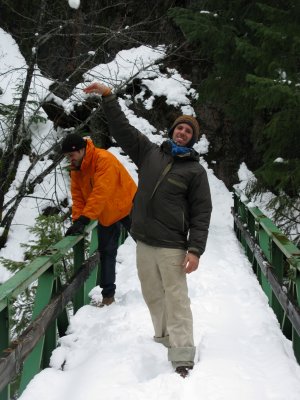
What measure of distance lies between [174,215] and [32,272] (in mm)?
1180

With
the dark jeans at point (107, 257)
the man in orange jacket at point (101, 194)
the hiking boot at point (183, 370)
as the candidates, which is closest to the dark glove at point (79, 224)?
the man in orange jacket at point (101, 194)

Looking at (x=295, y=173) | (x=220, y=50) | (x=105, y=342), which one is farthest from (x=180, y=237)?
(x=220, y=50)

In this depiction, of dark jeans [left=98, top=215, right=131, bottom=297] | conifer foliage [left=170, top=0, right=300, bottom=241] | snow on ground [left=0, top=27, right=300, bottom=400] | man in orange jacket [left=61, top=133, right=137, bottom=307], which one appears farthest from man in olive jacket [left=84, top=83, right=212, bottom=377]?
conifer foliage [left=170, top=0, right=300, bottom=241]

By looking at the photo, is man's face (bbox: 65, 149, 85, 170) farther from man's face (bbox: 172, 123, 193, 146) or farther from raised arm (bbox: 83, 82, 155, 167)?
man's face (bbox: 172, 123, 193, 146)

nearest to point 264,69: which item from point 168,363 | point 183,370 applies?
point 168,363

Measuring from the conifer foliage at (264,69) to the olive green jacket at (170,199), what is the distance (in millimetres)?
3049

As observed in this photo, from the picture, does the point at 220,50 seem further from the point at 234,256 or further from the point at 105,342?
the point at 105,342

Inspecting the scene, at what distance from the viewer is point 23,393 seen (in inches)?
134

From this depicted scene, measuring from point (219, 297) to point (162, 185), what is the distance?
254 centimetres

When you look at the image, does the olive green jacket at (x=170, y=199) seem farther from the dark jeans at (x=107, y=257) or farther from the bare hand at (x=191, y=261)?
the dark jeans at (x=107, y=257)

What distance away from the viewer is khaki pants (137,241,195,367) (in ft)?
12.1

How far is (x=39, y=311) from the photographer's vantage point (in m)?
A: 3.91

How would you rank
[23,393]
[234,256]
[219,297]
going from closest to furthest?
[23,393] → [219,297] → [234,256]

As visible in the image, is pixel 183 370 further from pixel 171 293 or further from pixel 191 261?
pixel 191 261
